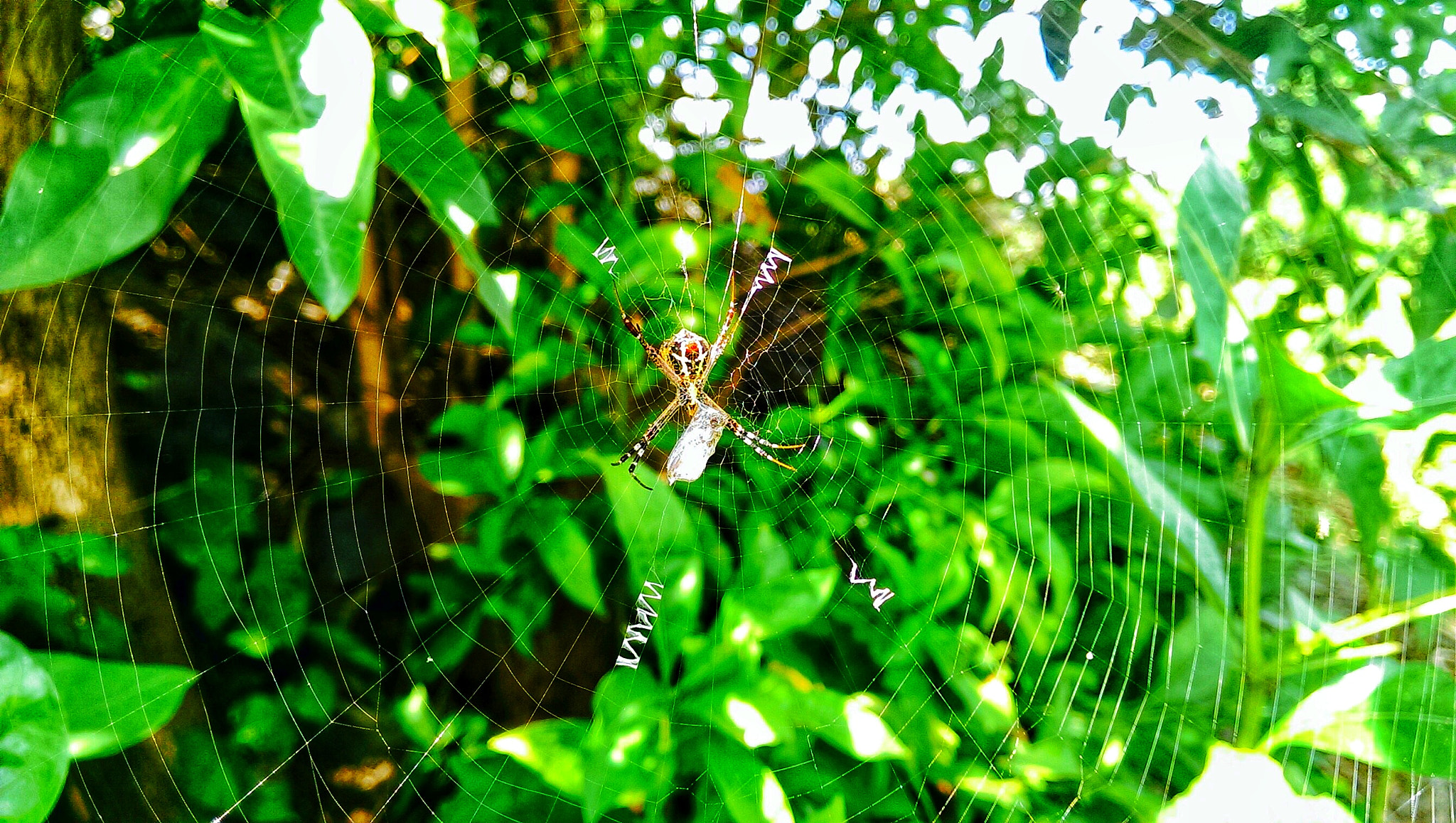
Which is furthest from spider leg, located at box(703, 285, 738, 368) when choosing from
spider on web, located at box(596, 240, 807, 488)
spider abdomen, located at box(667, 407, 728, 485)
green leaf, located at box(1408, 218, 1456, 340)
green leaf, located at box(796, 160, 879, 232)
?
green leaf, located at box(1408, 218, 1456, 340)

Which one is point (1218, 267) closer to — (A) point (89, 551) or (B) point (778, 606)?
(B) point (778, 606)

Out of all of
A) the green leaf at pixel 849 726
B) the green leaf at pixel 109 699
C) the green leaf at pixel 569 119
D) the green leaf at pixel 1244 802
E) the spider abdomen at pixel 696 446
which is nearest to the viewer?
the green leaf at pixel 1244 802

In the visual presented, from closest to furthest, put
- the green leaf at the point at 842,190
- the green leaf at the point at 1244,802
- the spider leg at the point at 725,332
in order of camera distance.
A: 1. the green leaf at the point at 1244,802
2. the green leaf at the point at 842,190
3. the spider leg at the point at 725,332

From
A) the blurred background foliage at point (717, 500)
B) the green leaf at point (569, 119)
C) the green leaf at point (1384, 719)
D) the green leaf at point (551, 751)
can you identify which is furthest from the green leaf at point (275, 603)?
the green leaf at point (1384, 719)

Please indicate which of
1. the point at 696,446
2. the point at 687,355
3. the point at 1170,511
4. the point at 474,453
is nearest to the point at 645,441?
the point at 696,446

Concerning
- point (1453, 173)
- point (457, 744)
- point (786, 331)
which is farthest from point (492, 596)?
point (1453, 173)

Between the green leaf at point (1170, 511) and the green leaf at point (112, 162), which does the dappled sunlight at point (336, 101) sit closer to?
the green leaf at point (112, 162)

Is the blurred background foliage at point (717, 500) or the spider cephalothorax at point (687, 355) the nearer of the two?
the blurred background foliage at point (717, 500)
